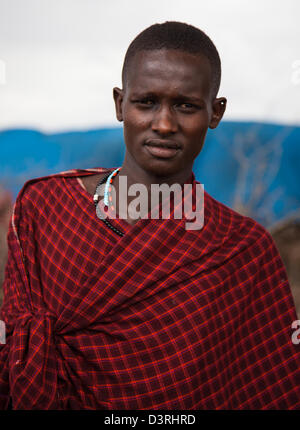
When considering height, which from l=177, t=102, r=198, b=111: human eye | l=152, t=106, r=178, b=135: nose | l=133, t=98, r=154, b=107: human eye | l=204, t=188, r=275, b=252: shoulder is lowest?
l=204, t=188, r=275, b=252: shoulder

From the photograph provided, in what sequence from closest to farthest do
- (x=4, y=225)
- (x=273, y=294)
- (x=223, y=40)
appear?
1. (x=273, y=294)
2. (x=223, y=40)
3. (x=4, y=225)

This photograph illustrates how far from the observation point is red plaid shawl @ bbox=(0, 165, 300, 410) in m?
1.49

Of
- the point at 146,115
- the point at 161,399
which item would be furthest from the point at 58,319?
the point at 146,115

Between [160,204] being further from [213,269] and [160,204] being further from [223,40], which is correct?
[223,40]

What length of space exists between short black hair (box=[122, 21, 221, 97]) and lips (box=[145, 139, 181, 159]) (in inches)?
9.2

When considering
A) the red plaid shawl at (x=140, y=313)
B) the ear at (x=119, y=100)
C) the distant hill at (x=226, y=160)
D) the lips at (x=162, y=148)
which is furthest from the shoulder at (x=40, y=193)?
the distant hill at (x=226, y=160)

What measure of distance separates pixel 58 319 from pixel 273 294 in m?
0.69

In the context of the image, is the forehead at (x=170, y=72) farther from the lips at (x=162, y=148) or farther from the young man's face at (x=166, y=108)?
the lips at (x=162, y=148)

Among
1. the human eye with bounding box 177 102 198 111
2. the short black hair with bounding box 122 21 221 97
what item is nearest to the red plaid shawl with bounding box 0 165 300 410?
the human eye with bounding box 177 102 198 111

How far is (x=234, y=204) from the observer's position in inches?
125

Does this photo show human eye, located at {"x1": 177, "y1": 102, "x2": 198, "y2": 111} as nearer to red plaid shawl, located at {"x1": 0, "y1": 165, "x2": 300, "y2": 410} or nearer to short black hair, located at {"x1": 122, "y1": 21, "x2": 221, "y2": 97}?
short black hair, located at {"x1": 122, "y1": 21, "x2": 221, "y2": 97}

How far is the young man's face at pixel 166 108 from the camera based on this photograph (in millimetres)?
1483

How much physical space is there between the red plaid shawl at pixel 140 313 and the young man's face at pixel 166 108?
8.1 inches

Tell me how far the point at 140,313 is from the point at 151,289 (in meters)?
0.08
